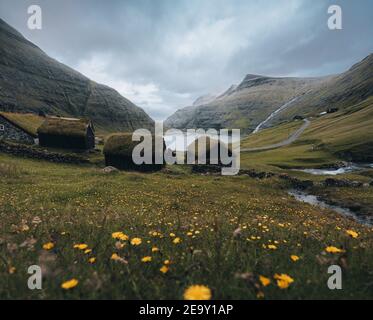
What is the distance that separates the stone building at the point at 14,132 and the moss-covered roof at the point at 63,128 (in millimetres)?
4259

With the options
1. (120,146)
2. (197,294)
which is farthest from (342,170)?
(197,294)

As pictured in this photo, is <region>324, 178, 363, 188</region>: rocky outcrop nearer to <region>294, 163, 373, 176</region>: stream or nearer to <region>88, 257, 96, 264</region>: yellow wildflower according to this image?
<region>294, 163, 373, 176</region>: stream

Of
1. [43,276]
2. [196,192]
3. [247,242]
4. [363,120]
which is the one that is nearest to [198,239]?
[247,242]

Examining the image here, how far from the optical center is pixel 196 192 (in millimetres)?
31031

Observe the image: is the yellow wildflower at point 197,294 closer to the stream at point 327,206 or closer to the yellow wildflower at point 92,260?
the yellow wildflower at point 92,260

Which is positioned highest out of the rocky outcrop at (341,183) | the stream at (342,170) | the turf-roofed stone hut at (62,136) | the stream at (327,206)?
the turf-roofed stone hut at (62,136)

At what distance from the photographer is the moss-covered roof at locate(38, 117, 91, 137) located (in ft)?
202

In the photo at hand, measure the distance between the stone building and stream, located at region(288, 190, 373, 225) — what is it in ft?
173

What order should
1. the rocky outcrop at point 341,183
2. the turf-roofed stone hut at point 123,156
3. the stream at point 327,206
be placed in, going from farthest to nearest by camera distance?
the turf-roofed stone hut at point 123,156 → the rocky outcrop at point 341,183 → the stream at point 327,206

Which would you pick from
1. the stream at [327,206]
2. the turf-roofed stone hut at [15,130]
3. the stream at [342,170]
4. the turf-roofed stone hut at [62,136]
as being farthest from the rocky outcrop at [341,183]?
the turf-roofed stone hut at [15,130]

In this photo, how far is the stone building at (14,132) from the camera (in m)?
61.5

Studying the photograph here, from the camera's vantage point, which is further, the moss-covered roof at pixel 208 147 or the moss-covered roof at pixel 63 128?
the moss-covered roof at pixel 63 128

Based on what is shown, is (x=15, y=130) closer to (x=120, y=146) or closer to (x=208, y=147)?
(x=120, y=146)

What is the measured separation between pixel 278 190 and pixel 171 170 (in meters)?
17.4
